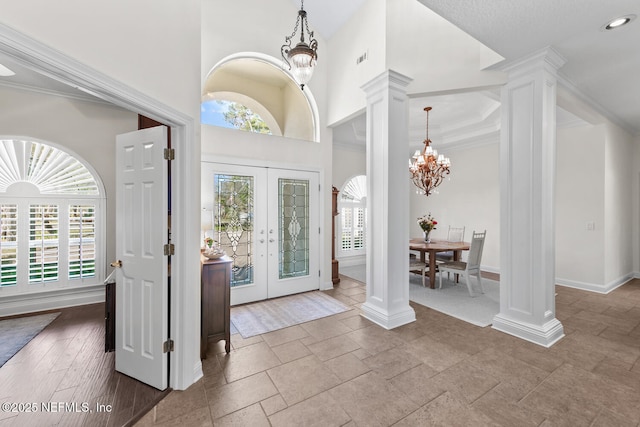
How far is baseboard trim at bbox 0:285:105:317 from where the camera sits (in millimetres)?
3422

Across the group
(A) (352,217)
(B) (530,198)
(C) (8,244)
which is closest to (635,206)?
(B) (530,198)

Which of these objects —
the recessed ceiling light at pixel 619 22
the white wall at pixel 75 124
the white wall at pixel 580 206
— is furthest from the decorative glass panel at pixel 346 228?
the recessed ceiling light at pixel 619 22

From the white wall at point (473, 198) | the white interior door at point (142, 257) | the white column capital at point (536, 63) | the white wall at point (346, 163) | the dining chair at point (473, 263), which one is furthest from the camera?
the white wall at point (346, 163)

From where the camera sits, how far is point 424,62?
10.9 ft

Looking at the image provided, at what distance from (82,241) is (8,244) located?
0.71 meters

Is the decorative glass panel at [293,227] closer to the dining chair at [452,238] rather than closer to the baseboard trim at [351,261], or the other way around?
the baseboard trim at [351,261]

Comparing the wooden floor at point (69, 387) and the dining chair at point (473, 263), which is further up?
the dining chair at point (473, 263)

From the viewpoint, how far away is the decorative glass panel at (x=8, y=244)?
3.39m

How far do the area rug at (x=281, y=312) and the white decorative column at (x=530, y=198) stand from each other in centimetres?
204

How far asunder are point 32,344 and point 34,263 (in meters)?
1.38

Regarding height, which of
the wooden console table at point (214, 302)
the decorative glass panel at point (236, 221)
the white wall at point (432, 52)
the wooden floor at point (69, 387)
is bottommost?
the wooden floor at point (69, 387)

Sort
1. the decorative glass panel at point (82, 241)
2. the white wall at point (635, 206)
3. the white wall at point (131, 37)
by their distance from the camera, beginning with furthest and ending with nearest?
the white wall at point (635, 206), the decorative glass panel at point (82, 241), the white wall at point (131, 37)

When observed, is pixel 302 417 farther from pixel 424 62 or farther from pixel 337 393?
pixel 424 62

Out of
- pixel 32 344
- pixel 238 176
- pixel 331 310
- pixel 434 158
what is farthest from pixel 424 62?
pixel 32 344
